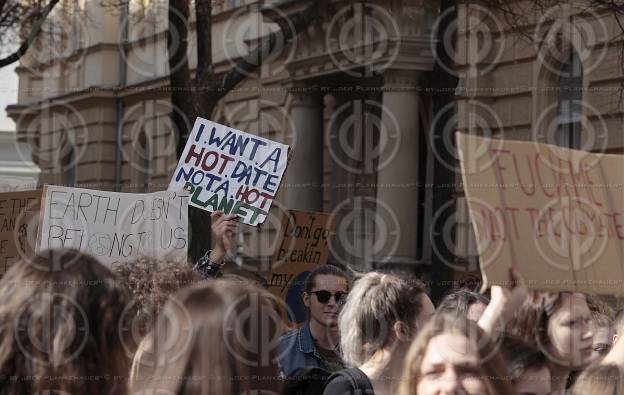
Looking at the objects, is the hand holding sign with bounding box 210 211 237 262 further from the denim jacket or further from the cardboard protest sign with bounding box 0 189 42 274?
the cardboard protest sign with bounding box 0 189 42 274

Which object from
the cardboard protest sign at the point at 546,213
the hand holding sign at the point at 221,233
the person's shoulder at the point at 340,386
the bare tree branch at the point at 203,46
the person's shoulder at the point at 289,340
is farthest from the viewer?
Answer: the bare tree branch at the point at 203,46

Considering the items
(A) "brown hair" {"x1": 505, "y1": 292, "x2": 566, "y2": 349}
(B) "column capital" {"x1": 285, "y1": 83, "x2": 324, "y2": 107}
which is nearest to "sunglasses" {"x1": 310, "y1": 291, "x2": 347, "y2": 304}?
(A) "brown hair" {"x1": 505, "y1": 292, "x2": 566, "y2": 349}

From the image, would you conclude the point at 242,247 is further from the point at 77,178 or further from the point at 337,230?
the point at 77,178

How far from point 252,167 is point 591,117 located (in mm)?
6103

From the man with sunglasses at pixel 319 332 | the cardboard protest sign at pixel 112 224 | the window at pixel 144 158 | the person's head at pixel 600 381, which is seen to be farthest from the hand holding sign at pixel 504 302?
the window at pixel 144 158

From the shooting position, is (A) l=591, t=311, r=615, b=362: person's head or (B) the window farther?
(B) the window

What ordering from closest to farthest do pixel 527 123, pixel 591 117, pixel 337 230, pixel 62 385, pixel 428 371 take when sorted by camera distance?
pixel 62 385 < pixel 428 371 < pixel 591 117 < pixel 527 123 < pixel 337 230

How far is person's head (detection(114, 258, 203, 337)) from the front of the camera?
4039 millimetres

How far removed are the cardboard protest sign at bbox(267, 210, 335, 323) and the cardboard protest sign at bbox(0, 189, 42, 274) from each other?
1.89m

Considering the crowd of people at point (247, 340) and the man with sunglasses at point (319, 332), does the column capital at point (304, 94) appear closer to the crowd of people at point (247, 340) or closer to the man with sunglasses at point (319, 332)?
the man with sunglasses at point (319, 332)

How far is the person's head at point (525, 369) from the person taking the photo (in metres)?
3.20

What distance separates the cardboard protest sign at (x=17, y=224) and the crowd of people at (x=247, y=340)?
10.8ft

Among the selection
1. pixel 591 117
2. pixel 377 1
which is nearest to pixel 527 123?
pixel 591 117

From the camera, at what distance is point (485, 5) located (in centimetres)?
1308
